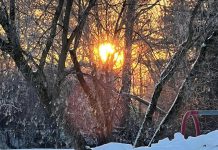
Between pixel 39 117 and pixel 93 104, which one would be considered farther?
pixel 39 117

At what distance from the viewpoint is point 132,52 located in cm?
1764

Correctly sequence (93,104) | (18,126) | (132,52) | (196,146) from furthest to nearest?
(18,126)
(132,52)
(93,104)
(196,146)

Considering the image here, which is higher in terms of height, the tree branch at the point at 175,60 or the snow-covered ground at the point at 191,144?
the tree branch at the point at 175,60

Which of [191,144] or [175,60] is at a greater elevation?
[175,60]

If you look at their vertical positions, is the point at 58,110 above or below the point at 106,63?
below

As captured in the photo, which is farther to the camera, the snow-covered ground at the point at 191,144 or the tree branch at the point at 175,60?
the tree branch at the point at 175,60

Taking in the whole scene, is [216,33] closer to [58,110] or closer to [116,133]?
[58,110]

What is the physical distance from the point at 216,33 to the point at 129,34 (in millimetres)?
5227

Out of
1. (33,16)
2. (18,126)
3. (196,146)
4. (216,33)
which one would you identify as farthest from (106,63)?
(18,126)

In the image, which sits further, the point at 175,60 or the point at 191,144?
the point at 175,60

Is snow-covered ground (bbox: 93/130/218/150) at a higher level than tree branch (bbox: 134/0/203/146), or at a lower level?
lower

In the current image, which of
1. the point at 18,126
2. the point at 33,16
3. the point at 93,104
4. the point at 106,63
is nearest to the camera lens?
the point at 33,16

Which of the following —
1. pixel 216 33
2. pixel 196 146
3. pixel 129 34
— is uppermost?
pixel 129 34

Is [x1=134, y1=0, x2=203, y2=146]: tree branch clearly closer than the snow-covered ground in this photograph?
Answer: No
